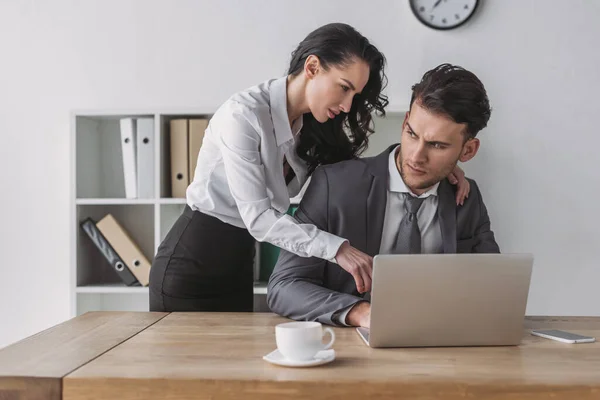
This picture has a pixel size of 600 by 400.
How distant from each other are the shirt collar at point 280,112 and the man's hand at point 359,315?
2.18ft

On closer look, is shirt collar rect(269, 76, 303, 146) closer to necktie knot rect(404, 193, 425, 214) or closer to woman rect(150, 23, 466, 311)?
woman rect(150, 23, 466, 311)

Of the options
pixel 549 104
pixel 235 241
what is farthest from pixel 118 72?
pixel 549 104

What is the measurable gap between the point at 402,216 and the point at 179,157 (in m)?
1.29

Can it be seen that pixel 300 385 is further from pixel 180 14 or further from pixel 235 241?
pixel 180 14

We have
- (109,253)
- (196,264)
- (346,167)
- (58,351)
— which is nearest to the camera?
(58,351)

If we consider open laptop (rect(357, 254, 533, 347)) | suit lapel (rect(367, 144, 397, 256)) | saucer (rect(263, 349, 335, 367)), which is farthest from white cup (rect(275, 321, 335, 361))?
suit lapel (rect(367, 144, 397, 256))

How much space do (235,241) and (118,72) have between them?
1411 mm

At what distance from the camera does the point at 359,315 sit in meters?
1.61

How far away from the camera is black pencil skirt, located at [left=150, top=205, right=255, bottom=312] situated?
2.15 metres

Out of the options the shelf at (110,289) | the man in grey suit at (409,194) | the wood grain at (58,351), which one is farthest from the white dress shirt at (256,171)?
the shelf at (110,289)

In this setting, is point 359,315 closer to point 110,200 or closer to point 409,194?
point 409,194

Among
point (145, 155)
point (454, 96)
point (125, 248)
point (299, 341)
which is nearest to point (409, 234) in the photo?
point (454, 96)

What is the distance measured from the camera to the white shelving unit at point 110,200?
2965mm

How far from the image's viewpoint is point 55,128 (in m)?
3.26
